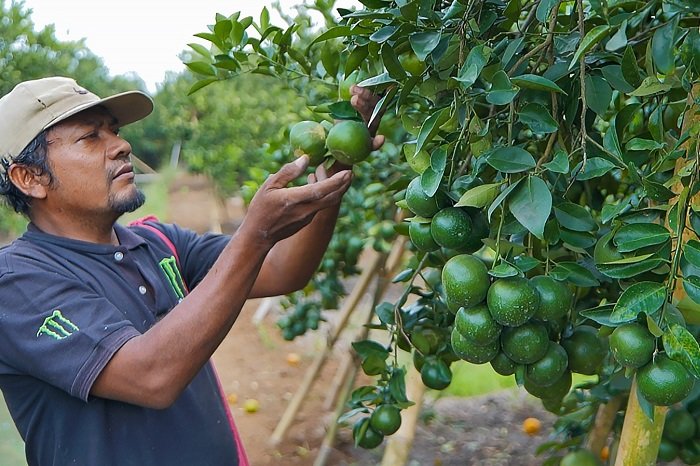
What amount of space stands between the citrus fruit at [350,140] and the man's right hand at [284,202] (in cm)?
11

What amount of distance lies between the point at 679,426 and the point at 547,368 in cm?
85

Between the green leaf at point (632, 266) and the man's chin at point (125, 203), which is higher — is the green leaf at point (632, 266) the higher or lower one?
the higher one

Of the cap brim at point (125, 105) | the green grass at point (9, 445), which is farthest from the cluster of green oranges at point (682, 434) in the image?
the green grass at point (9, 445)

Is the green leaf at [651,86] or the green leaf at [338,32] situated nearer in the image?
the green leaf at [651,86]

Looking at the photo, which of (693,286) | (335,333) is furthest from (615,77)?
(335,333)

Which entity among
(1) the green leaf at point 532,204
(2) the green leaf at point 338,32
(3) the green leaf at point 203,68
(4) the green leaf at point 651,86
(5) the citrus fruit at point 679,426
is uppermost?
(2) the green leaf at point 338,32

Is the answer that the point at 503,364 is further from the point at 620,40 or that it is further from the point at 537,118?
the point at 620,40

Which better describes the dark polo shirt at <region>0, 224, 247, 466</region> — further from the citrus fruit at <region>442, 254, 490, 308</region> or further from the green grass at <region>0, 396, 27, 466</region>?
the green grass at <region>0, 396, 27, 466</region>

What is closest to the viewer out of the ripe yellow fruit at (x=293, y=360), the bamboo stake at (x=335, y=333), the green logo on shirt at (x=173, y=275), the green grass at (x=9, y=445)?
the green logo on shirt at (x=173, y=275)

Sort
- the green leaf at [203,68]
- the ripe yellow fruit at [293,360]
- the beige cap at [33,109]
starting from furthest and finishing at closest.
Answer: the ripe yellow fruit at [293,360]
the beige cap at [33,109]
the green leaf at [203,68]

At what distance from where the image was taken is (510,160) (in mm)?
984

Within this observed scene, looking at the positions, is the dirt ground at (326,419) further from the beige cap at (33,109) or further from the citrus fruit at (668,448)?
the beige cap at (33,109)

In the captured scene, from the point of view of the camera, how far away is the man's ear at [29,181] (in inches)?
69.7

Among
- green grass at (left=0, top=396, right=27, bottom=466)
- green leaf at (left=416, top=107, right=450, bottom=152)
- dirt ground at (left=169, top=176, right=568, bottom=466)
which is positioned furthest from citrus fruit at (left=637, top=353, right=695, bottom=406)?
green grass at (left=0, top=396, right=27, bottom=466)
